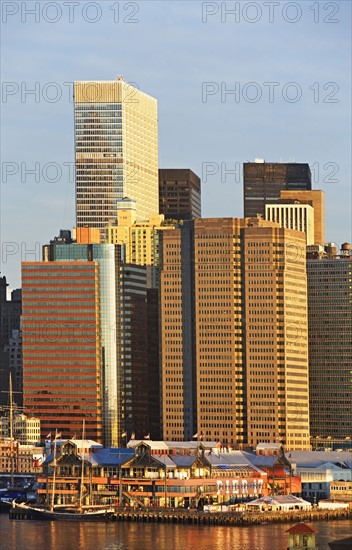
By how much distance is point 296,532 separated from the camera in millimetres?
146500

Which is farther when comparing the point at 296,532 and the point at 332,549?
the point at 296,532

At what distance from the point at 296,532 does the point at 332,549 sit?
1670cm

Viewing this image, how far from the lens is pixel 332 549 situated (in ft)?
426
